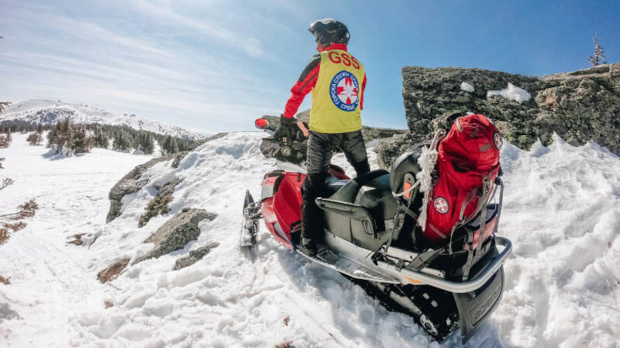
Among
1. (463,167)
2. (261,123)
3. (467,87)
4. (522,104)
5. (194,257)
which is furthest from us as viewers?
(467,87)

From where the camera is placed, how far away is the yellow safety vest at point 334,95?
2.88m

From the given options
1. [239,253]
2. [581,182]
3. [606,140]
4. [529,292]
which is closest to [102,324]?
[239,253]

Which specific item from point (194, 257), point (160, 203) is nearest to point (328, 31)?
point (194, 257)

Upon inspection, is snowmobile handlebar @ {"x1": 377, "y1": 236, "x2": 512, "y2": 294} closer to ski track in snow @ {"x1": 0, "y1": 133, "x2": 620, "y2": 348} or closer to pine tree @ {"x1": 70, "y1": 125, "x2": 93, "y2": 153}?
ski track in snow @ {"x1": 0, "y1": 133, "x2": 620, "y2": 348}

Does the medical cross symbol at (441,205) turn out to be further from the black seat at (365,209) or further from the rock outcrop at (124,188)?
the rock outcrop at (124,188)

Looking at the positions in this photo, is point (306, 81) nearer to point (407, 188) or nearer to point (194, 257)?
point (407, 188)

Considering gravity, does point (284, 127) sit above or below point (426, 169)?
above

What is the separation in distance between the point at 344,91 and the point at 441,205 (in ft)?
5.20

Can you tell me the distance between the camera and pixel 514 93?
5.81 meters

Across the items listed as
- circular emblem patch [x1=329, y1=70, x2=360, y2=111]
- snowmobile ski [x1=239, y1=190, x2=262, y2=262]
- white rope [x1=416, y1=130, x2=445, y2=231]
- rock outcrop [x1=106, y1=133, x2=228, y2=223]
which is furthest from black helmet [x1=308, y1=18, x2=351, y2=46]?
rock outcrop [x1=106, y1=133, x2=228, y2=223]

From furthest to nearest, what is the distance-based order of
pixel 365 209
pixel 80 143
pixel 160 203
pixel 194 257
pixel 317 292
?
pixel 80 143
pixel 160 203
pixel 194 257
pixel 317 292
pixel 365 209

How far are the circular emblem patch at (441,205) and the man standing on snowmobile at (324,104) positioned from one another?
1.29 m

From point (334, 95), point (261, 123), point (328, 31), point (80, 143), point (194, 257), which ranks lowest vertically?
point (80, 143)

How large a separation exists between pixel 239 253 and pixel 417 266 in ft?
7.92
